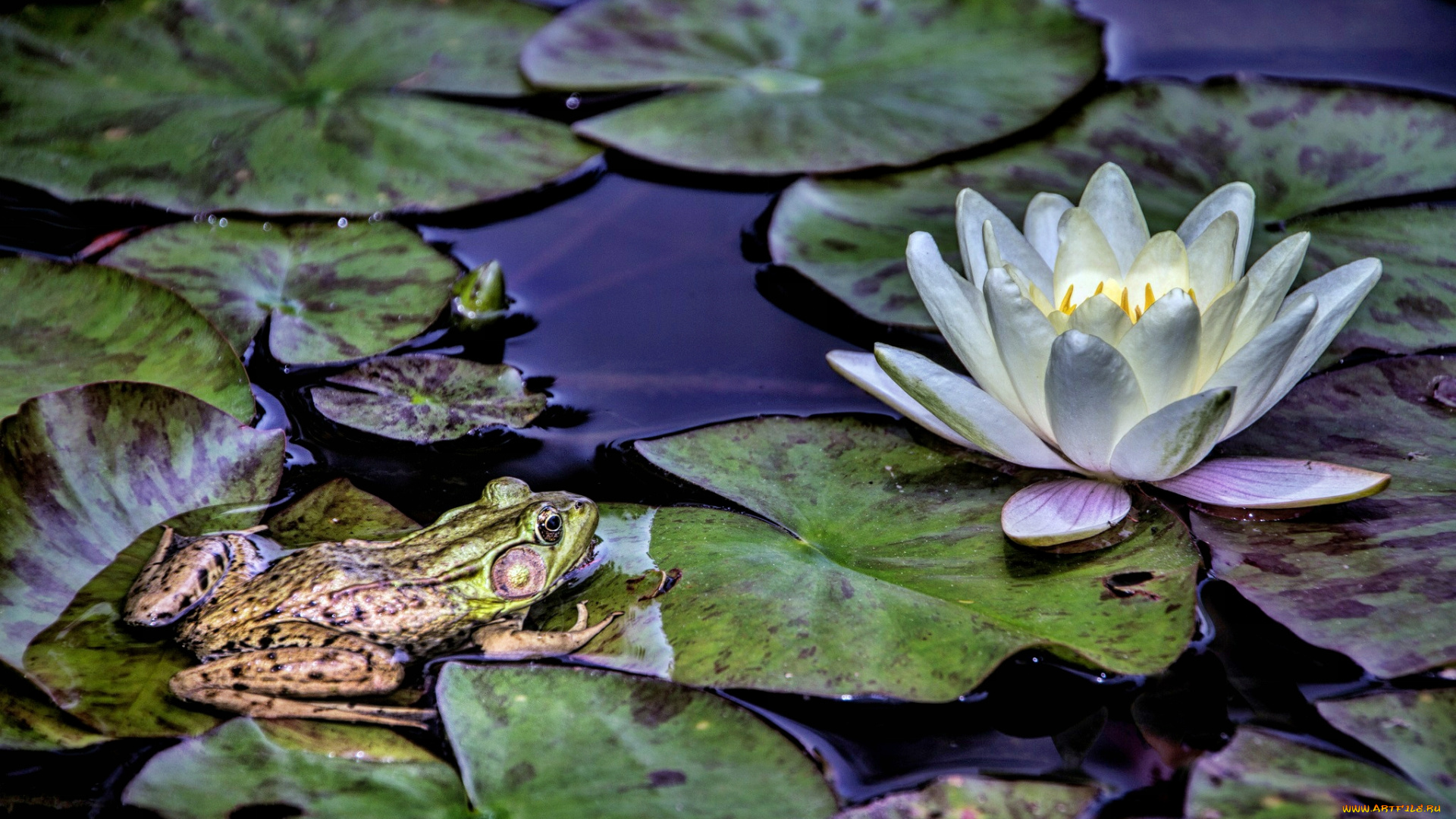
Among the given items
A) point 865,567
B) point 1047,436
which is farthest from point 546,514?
point 1047,436

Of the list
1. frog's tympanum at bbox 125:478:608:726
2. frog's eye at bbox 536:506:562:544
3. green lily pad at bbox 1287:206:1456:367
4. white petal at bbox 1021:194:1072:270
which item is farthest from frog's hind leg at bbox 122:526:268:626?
green lily pad at bbox 1287:206:1456:367

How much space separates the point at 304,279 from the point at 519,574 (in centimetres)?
134

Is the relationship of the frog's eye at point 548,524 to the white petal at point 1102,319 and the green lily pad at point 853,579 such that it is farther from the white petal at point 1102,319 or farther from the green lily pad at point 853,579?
the white petal at point 1102,319

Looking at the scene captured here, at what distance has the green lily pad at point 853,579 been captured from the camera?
6.36ft

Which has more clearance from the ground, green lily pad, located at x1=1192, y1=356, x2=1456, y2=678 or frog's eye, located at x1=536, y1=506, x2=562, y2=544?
green lily pad, located at x1=1192, y1=356, x2=1456, y2=678

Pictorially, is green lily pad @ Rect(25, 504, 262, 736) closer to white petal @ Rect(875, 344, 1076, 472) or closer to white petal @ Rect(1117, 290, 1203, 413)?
white petal @ Rect(875, 344, 1076, 472)

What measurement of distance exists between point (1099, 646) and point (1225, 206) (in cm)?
121

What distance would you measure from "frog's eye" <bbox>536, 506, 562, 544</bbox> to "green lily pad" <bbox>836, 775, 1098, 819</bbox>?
1008 mm

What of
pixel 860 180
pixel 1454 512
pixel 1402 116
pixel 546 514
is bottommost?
pixel 546 514

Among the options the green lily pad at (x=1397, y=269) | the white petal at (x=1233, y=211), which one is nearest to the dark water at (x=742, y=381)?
the white petal at (x=1233, y=211)

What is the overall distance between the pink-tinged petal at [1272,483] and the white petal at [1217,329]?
0.23 metres

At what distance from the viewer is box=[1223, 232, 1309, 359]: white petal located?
83.5 inches

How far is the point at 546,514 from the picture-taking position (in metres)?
2.37

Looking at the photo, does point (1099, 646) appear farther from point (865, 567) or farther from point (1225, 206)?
point (1225, 206)
